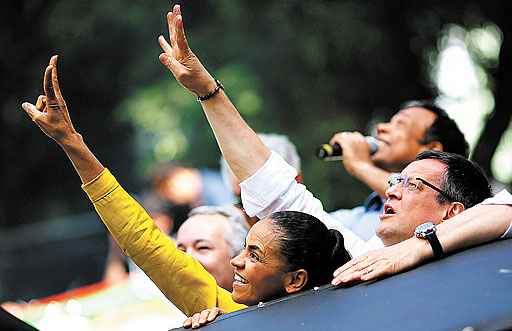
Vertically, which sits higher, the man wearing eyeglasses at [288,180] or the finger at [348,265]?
the man wearing eyeglasses at [288,180]

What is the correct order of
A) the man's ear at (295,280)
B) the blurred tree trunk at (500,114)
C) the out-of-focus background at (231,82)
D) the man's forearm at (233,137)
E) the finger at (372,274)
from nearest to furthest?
the finger at (372,274), the man's ear at (295,280), the man's forearm at (233,137), the blurred tree trunk at (500,114), the out-of-focus background at (231,82)

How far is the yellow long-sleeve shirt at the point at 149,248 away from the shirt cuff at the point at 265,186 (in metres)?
0.30

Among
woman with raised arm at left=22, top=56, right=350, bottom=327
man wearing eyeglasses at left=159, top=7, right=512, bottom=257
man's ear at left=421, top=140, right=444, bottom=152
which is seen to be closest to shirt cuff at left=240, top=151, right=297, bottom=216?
man wearing eyeglasses at left=159, top=7, right=512, bottom=257

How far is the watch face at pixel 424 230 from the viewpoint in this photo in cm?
352

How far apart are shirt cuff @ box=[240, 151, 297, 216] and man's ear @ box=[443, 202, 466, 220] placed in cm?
58

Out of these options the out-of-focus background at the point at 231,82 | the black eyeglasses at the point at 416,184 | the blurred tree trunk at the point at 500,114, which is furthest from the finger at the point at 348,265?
the blurred tree trunk at the point at 500,114

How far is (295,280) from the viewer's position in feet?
12.1

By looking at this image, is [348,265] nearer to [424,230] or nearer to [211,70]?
[424,230]

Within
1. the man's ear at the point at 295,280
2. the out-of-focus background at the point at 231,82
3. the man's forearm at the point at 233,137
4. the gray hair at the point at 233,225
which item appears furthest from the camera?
the out-of-focus background at the point at 231,82

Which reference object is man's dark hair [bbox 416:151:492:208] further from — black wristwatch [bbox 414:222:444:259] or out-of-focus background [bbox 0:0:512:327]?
out-of-focus background [bbox 0:0:512:327]

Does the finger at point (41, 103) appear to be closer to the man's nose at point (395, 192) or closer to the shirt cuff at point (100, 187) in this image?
the shirt cuff at point (100, 187)

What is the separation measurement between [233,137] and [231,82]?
7928 mm

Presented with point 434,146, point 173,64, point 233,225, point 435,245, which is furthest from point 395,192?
→ point 434,146

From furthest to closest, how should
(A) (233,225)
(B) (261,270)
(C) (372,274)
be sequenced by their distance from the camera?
(A) (233,225) → (B) (261,270) → (C) (372,274)
